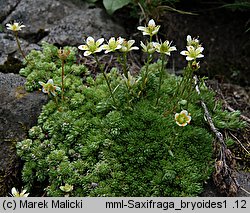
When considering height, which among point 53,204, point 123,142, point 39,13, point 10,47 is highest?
point 39,13

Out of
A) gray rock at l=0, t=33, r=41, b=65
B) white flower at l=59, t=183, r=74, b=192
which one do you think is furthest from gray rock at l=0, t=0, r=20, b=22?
white flower at l=59, t=183, r=74, b=192

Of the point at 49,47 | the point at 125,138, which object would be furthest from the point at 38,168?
the point at 49,47

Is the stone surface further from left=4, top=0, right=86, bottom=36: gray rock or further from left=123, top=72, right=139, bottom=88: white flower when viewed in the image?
left=123, top=72, right=139, bottom=88: white flower

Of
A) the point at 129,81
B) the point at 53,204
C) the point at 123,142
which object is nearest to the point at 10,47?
the point at 129,81

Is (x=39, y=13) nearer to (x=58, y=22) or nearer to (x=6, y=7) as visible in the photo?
(x=58, y=22)

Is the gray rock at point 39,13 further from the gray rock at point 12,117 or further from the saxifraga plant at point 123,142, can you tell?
the saxifraga plant at point 123,142

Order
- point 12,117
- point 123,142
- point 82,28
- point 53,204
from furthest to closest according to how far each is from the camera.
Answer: point 82,28 < point 12,117 < point 123,142 < point 53,204

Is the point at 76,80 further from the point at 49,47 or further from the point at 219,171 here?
the point at 219,171
